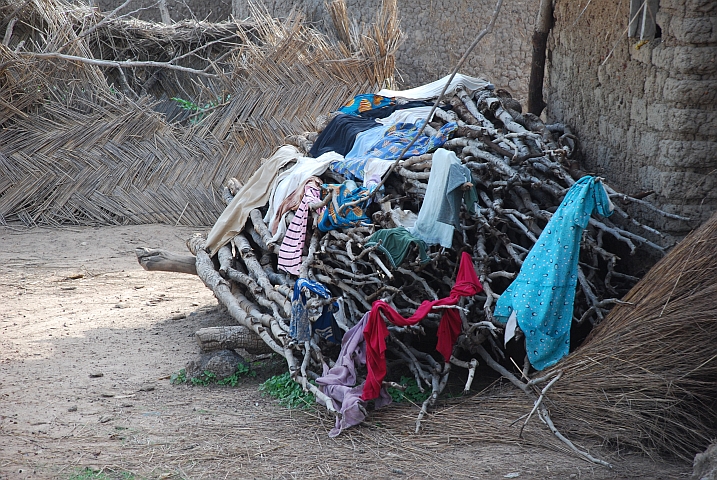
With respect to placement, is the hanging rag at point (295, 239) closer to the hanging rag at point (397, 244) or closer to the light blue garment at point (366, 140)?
the light blue garment at point (366, 140)

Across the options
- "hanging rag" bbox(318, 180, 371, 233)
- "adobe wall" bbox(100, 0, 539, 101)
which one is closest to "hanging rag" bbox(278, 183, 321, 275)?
"hanging rag" bbox(318, 180, 371, 233)

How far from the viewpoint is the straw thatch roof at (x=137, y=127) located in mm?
8711

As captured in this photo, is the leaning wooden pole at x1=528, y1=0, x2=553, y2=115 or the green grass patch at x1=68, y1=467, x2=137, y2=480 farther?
the leaning wooden pole at x1=528, y1=0, x2=553, y2=115

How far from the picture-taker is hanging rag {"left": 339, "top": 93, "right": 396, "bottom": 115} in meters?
6.50

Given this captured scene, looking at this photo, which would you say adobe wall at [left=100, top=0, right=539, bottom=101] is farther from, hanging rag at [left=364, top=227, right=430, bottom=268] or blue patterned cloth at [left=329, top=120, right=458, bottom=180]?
hanging rag at [left=364, top=227, right=430, bottom=268]

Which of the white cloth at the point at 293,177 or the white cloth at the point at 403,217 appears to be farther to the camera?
the white cloth at the point at 293,177

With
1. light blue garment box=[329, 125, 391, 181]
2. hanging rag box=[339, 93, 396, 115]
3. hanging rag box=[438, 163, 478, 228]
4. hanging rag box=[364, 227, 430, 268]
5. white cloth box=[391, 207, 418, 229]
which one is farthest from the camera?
hanging rag box=[339, 93, 396, 115]

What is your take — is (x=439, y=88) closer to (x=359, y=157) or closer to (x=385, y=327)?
(x=359, y=157)

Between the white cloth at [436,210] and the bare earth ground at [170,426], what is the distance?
3.10 feet

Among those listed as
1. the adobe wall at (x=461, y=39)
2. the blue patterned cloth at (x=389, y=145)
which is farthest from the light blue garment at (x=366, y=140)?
the adobe wall at (x=461, y=39)

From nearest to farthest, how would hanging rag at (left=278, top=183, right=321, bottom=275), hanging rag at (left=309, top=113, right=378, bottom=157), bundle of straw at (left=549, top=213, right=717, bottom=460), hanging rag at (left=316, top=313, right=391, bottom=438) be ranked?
bundle of straw at (left=549, top=213, right=717, bottom=460) < hanging rag at (left=316, top=313, right=391, bottom=438) < hanging rag at (left=278, top=183, right=321, bottom=275) < hanging rag at (left=309, top=113, right=378, bottom=157)

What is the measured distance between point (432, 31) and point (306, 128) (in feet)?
6.36

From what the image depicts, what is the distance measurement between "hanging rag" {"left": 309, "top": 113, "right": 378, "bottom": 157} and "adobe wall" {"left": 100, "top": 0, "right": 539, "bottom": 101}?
9.08 ft

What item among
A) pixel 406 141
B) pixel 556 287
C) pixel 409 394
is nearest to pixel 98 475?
pixel 409 394
